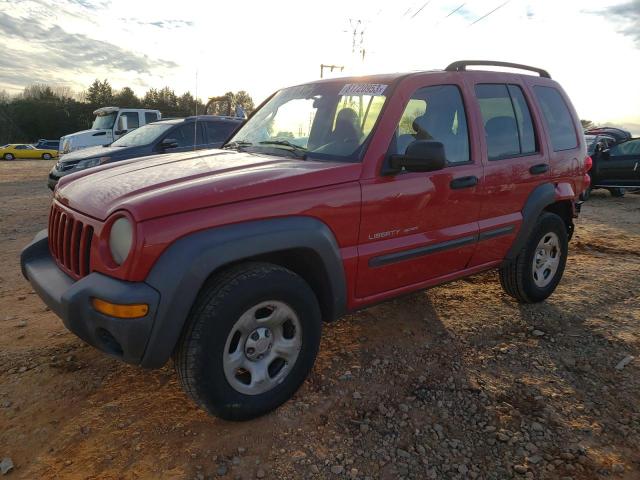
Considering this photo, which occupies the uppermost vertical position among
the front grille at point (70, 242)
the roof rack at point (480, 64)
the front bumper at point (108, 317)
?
the roof rack at point (480, 64)

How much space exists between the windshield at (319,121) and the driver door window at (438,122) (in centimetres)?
22

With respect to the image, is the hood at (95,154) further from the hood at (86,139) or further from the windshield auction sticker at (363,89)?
the windshield auction sticker at (363,89)

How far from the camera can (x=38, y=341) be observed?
3.35m

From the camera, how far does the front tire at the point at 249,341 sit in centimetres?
223

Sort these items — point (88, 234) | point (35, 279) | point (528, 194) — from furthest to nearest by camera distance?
point (528, 194) → point (35, 279) → point (88, 234)

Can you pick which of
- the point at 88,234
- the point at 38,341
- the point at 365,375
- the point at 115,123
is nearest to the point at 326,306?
the point at 365,375

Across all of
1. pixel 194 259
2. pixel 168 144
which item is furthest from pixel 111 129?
pixel 194 259

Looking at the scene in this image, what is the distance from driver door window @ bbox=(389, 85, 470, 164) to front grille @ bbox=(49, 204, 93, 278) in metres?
1.85

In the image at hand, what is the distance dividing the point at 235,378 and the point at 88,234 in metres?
1.04

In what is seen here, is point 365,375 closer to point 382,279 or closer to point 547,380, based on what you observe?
point 382,279

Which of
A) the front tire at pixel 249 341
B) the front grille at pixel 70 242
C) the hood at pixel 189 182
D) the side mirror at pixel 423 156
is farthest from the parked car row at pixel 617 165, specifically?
the front grille at pixel 70 242

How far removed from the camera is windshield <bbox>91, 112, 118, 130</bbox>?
14.3 meters

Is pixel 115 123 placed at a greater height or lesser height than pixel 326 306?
greater

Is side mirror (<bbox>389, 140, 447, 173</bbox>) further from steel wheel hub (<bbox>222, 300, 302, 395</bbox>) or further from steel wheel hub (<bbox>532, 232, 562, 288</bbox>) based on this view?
steel wheel hub (<bbox>532, 232, 562, 288</bbox>)
